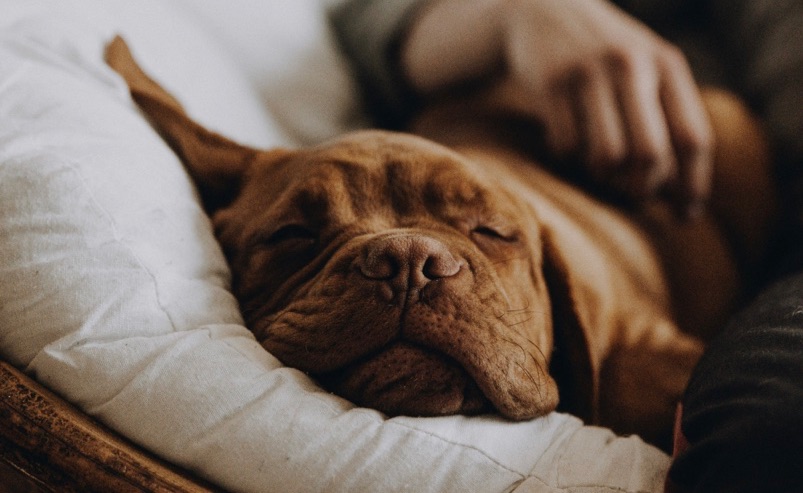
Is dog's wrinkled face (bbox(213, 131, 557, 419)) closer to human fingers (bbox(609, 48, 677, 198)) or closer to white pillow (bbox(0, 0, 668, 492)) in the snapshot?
white pillow (bbox(0, 0, 668, 492))

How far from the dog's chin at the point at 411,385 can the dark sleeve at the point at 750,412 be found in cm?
41

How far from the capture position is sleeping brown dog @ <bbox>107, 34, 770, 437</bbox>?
1520mm

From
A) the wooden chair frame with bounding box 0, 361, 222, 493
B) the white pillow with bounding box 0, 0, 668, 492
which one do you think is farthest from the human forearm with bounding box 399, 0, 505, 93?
the wooden chair frame with bounding box 0, 361, 222, 493

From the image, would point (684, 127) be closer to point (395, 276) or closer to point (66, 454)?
point (395, 276)

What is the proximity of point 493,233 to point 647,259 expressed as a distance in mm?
1340

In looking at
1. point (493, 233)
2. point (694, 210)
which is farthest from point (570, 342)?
point (694, 210)

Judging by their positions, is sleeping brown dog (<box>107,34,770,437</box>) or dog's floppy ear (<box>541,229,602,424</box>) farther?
dog's floppy ear (<box>541,229,602,424</box>)

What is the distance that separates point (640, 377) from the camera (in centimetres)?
212

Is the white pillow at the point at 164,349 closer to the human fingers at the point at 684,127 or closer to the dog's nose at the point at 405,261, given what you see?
the dog's nose at the point at 405,261

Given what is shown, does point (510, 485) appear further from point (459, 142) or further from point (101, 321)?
point (459, 142)

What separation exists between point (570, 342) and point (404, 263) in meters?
0.68

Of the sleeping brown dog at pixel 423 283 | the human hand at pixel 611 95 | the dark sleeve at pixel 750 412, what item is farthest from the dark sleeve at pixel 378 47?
the dark sleeve at pixel 750 412

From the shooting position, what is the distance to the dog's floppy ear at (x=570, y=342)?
190 cm

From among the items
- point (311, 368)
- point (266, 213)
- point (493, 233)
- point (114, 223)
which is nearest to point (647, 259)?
point (493, 233)
